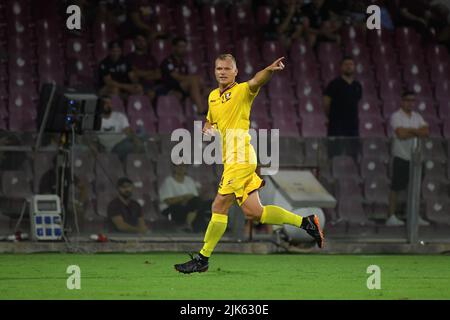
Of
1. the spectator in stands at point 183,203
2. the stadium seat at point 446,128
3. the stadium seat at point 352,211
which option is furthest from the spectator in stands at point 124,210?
the stadium seat at point 446,128

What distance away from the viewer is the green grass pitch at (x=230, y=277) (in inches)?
407

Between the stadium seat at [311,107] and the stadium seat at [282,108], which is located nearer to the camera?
the stadium seat at [282,108]

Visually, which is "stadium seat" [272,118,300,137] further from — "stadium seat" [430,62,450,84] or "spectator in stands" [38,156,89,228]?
"spectator in stands" [38,156,89,228]

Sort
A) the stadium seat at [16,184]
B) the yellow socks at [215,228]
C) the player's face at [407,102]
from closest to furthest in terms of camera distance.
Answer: the yellow socks at [215,228] → the stadium seat at [16,184] → the player's face at [407,102]

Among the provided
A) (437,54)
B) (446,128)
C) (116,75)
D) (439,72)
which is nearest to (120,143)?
(116,75)

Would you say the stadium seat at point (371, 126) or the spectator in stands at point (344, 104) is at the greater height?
the spectator in stands at point (344, 104)

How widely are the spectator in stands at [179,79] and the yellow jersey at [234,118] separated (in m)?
8.01

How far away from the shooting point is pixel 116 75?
66.2 ft

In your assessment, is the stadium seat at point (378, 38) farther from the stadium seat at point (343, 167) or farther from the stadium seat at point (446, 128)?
the stadium seat at point (343, 167)

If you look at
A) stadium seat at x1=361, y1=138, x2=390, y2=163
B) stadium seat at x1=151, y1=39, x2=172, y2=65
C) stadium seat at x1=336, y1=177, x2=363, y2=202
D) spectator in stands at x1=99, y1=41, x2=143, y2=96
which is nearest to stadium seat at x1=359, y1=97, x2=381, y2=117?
stadium seat at x1=151, y1=39, x2=172, y2=65

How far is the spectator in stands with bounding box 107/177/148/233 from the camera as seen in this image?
53.2 feet

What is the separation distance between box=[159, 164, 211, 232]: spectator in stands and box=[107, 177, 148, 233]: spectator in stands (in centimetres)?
38

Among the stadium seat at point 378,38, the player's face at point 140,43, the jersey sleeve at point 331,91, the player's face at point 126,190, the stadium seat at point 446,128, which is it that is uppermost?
the stadium seat at point 378,38

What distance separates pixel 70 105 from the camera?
53.1 feet
